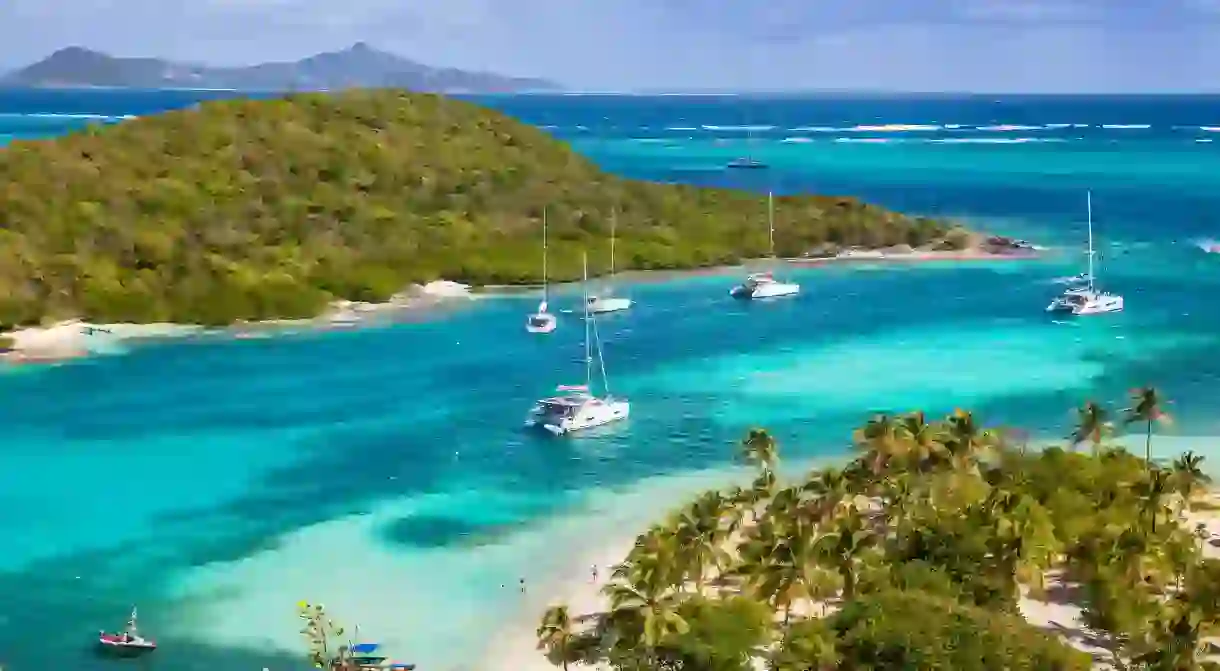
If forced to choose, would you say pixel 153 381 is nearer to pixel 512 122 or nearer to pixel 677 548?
pixel 677 548

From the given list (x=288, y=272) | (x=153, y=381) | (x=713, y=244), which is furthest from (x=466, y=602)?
(x=713, y=244)

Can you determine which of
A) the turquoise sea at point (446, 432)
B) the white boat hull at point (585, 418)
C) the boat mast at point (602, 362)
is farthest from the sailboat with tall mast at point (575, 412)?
the boat mast at point (602, 362)

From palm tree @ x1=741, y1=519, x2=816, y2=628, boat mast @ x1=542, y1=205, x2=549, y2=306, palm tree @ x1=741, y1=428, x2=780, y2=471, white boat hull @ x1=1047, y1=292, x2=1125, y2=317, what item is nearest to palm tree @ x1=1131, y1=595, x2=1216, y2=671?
palm tree @ x1=741, y1=519, x2=816, y2=628

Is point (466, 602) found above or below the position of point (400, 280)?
below

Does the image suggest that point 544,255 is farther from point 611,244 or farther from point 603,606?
point 603,606

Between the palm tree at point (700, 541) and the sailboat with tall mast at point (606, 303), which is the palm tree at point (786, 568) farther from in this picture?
the sailboat with tall mast at point (606, 303)

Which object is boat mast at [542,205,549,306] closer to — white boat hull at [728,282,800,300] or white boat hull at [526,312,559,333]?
white boat hull at [526,312,559,333]
